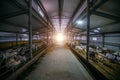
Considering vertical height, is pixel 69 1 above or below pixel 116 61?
above

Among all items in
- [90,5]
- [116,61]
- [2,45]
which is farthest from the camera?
[2,45]

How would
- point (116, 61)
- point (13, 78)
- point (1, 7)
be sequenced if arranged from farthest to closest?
point (116, 61) < point (1, 7) < point (13, 78)

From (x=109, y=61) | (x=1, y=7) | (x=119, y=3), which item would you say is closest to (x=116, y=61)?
(x=109, y=61)

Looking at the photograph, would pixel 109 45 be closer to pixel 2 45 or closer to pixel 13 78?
pixel 13 78

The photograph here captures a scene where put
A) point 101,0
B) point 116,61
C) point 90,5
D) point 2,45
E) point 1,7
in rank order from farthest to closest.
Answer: point 2,45 → point 90,5 → point 116,61 → point 101,0 → point 1,7

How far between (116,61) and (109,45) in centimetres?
183

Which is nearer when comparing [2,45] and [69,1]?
[2,45]

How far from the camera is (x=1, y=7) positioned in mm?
2150

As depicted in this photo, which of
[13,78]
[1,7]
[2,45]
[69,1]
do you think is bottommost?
[13,78]

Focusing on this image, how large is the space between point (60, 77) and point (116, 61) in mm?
1656

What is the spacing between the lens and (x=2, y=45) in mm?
3338

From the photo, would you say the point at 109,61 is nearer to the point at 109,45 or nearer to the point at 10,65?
the point at 109,45

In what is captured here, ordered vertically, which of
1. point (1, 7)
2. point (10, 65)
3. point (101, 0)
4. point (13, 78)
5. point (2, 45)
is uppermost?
point (101, 0)

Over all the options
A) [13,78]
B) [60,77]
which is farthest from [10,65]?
[60,77]
